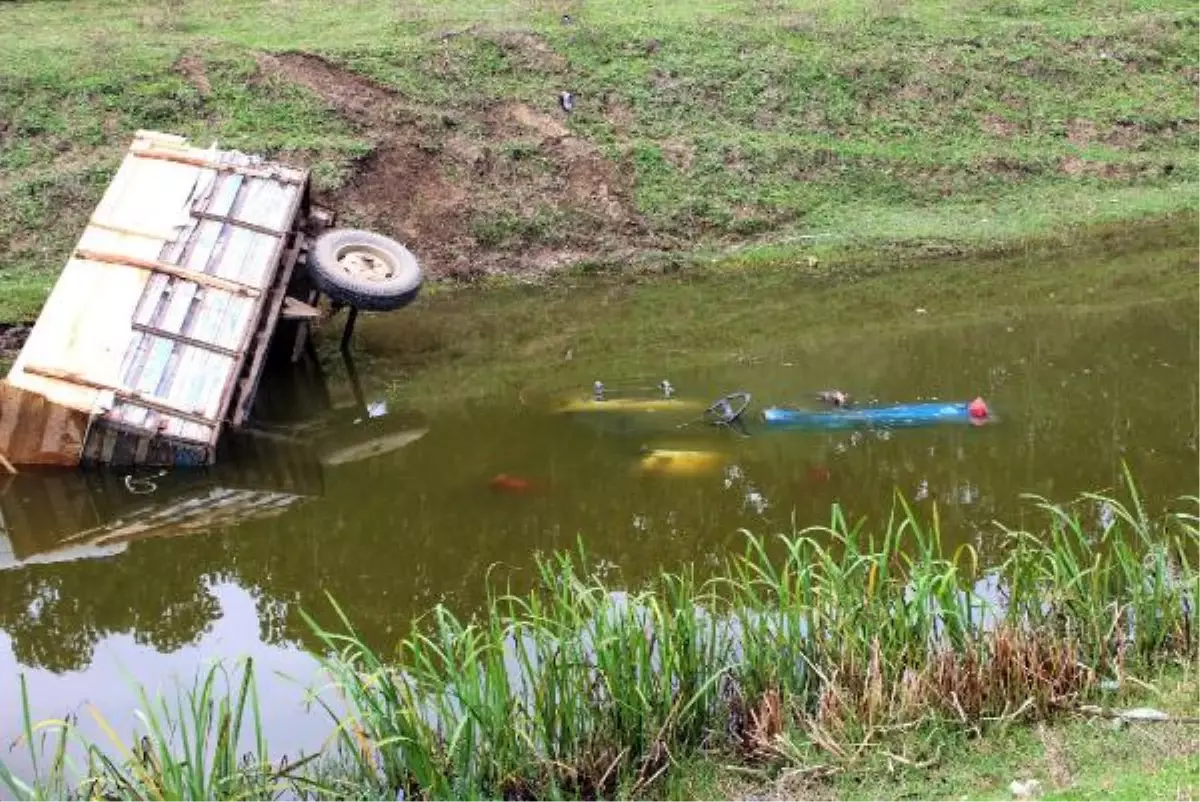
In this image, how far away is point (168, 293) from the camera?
35.3 ft

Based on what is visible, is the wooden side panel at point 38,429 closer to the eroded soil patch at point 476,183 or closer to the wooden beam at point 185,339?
the wooden beam at point 185,339

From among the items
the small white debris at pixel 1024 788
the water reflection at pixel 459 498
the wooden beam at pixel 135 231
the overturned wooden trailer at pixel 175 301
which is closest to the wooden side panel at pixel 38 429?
the overturned wooden trailer at pixel 175 301

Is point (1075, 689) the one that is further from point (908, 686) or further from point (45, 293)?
point (45, 293)


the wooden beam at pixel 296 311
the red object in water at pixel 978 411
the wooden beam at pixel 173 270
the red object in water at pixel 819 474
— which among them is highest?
the wooden beam at pixel 173 270

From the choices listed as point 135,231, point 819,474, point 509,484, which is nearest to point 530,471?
point 509,484

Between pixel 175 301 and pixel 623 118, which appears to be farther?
pixel 623 118

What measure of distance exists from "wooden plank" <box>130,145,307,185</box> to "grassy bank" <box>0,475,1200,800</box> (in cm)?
768

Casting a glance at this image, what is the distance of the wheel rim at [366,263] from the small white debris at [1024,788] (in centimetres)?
884

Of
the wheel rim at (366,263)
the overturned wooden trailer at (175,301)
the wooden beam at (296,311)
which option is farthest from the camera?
the wheel rim at (366,263)

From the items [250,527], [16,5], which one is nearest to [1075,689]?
[250,527]

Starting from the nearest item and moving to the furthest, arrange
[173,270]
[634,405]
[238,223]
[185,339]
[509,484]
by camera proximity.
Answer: [509,484]
[185,339]
[173,270]
[634,405]
[238,223]

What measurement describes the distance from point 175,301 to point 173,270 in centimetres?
32

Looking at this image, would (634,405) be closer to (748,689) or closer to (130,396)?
(130,396)

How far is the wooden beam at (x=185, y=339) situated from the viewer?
1041 cm
